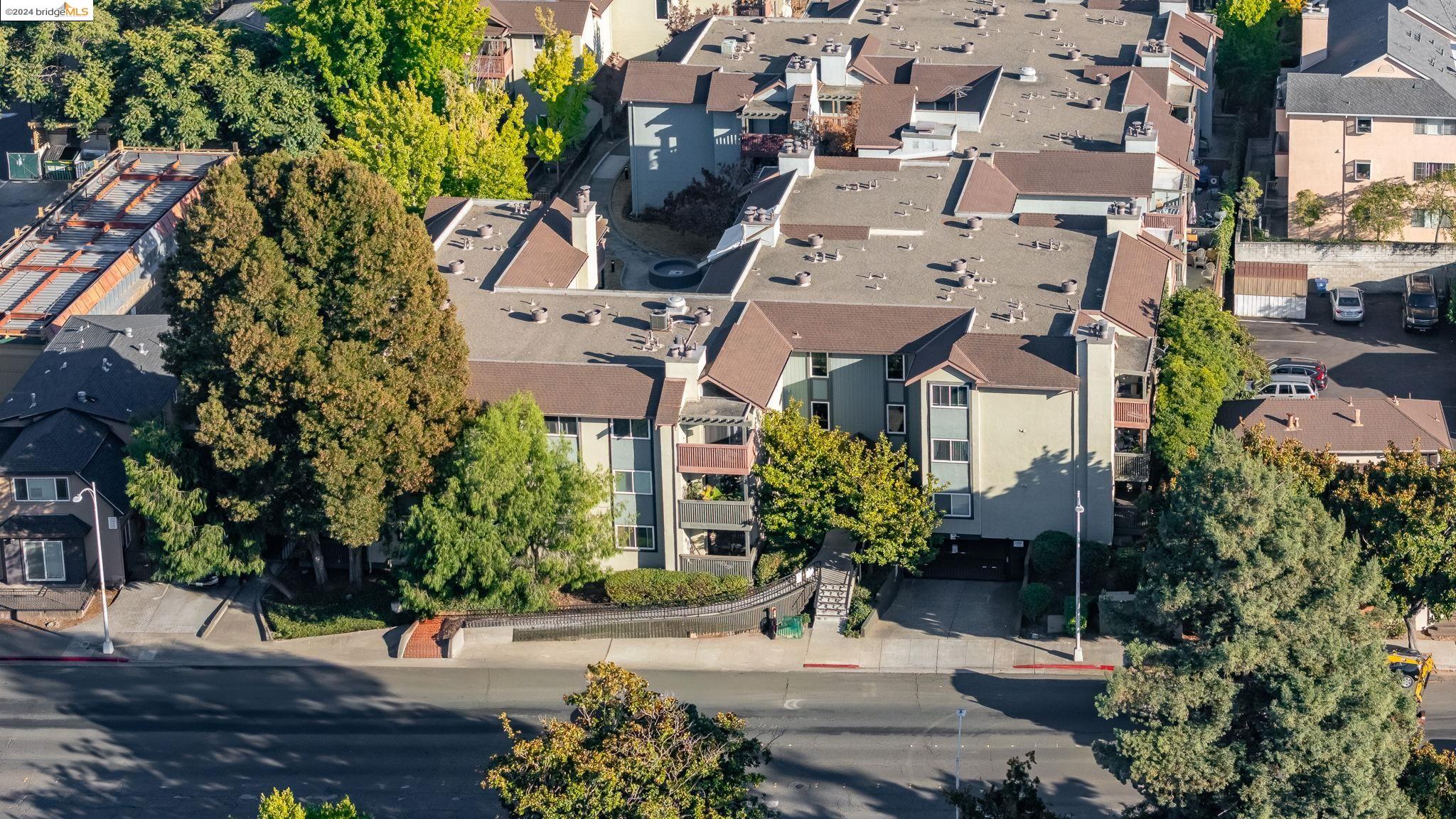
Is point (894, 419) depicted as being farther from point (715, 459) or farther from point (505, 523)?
point (505, 523)

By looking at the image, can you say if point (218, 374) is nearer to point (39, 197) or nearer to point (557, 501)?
point (557, 501)

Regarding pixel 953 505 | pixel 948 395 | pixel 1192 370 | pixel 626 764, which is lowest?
pixel 953 505

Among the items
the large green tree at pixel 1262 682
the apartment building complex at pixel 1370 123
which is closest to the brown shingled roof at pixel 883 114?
the apartment building complex at pixel 1370 123

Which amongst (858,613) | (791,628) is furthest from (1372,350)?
(791,628)

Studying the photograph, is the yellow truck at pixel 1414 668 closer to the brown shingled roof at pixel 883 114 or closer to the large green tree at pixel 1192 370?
the large green tree at pixel 1192 370

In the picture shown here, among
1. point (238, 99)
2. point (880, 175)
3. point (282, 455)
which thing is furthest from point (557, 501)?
point (238, 99)

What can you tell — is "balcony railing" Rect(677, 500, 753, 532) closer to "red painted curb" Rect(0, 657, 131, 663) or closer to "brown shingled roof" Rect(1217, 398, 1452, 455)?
"brown shingled roof" Rect(1217, 398, 1452, 455)

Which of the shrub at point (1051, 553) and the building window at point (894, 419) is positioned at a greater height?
the building window at point (894, 419)
